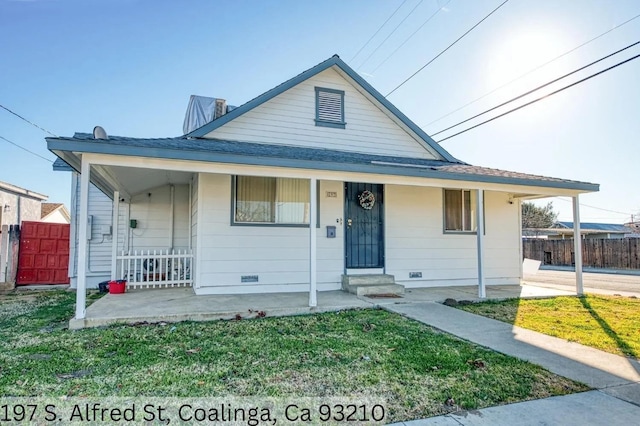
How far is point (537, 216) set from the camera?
39.7 m

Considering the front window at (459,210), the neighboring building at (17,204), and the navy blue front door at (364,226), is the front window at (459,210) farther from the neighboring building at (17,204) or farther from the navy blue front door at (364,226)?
the neighboring building at (17,204)

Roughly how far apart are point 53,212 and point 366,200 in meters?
22.0

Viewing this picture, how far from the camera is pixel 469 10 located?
10422 mm

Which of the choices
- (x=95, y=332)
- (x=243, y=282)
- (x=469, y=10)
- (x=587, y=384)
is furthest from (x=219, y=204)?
(x=469, y=10)

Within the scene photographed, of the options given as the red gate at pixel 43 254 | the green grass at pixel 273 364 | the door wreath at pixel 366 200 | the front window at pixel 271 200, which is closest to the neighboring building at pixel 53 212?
the red gate at pixel 43 254

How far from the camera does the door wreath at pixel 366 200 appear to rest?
802cm

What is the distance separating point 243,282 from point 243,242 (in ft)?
2.57

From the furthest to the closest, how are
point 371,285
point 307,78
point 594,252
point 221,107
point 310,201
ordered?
point 594,252 → point 221,107 → point 307,78 → point 371,285 → point 310,201

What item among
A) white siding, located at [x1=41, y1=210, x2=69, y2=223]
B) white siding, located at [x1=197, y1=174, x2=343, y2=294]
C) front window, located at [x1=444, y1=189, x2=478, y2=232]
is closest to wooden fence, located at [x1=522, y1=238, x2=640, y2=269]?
front window, located at [x1=444, y1=189, x2=478, y2=232]

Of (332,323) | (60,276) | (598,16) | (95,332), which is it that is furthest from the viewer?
(60,276)

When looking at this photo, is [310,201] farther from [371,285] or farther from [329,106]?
[329,106]

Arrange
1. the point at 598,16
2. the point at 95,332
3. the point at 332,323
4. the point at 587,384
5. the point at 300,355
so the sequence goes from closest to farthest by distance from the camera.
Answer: the point at 587,384 → the point at 300,355 → the point at 95,332 → the point at 332,323 → the point at 598,16

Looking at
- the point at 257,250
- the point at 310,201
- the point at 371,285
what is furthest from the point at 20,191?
the point at 371,285

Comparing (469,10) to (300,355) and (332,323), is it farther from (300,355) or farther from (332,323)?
(300,355)
